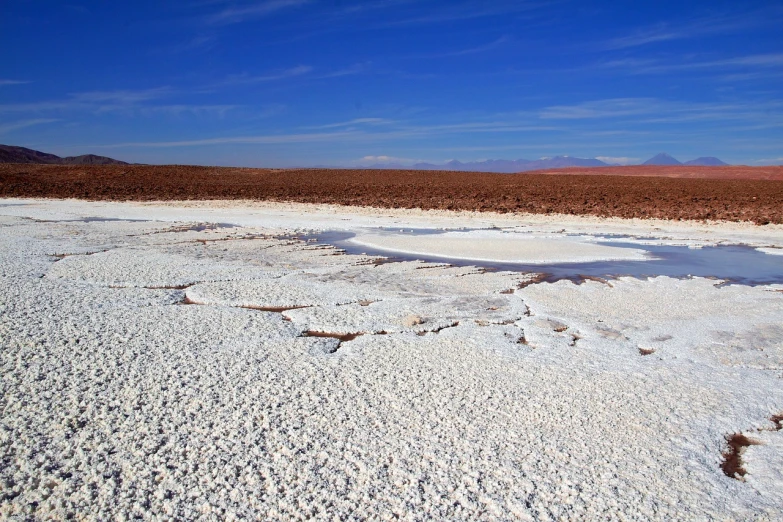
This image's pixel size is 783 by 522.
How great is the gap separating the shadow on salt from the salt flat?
0.60m

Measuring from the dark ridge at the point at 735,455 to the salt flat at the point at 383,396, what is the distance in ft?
0.10

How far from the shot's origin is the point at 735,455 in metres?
2.75

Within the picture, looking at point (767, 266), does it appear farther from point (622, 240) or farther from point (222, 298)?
point (222, 298)

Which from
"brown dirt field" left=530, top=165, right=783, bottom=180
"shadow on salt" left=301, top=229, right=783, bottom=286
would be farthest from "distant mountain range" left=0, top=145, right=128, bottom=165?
"shadow on salt" left=301, top=229, right=783, bottom=286

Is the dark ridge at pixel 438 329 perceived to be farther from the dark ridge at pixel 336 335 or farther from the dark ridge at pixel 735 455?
the dark ridge at pixel 735 455

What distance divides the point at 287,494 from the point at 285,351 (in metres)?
1.66

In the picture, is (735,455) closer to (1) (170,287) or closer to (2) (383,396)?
(2) (383,396)

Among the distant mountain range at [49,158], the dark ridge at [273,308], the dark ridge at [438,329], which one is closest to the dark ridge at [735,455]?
the dark ridge at [438,329]

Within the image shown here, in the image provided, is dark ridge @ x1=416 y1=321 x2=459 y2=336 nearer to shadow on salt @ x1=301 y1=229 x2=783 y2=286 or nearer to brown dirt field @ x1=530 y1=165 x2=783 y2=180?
shadow on salt @ x1=301 y1=229 x2=783 y2=286

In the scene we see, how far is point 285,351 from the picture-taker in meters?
3.95

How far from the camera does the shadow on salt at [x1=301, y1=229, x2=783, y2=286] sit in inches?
271

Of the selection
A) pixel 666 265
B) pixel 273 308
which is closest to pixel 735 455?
pixel 273 308

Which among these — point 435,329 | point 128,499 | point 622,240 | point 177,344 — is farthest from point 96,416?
point 622,240

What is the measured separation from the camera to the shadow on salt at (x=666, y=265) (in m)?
6.89
